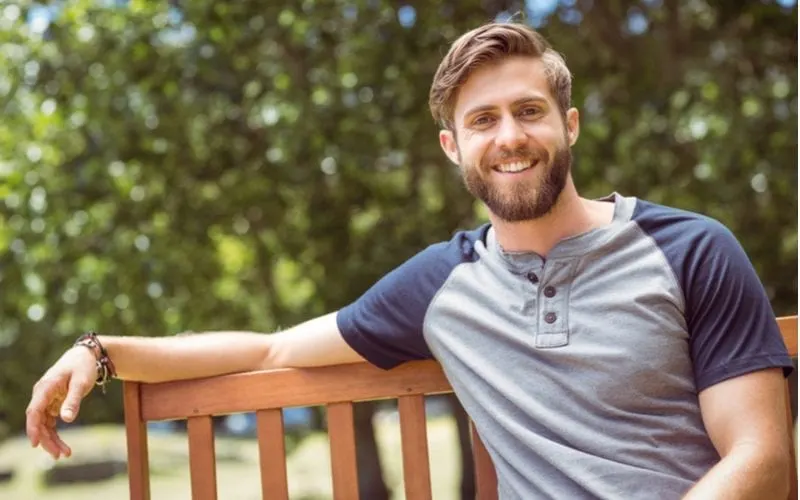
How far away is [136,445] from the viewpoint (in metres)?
2.59

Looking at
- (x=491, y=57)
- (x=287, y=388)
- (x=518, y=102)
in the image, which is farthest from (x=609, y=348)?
(x=287, y=388)

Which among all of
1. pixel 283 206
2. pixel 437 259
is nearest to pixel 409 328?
pixel 437 259

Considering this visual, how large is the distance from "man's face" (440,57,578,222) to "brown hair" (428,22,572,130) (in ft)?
0.06

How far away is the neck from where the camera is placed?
91.1 inches

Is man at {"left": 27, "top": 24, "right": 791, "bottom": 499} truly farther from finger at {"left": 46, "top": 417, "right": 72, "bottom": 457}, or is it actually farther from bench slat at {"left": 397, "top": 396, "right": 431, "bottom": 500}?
bench slat at {"left": 397, "top": 396, "right": 431, "bottom": 500}

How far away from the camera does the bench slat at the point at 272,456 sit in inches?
101

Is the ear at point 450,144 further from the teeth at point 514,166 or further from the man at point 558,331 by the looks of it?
the teeth at point 514,166

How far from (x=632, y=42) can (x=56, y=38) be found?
8.95 feet

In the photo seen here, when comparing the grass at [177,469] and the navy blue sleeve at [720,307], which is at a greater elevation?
the navy blue sleeve at [720,307]

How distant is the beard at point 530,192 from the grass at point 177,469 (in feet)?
28.5

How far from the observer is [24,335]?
5316 mm

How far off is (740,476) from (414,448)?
767mm

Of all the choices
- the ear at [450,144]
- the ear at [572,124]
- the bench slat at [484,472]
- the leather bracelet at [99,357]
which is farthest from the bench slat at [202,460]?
the ear at [572,124]

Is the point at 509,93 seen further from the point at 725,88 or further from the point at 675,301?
the point at 725,88
